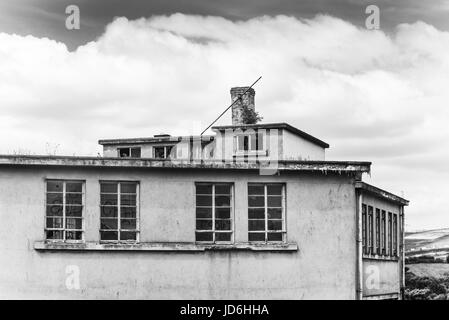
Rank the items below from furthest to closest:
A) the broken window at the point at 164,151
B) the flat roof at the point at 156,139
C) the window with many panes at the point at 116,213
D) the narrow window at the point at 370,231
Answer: the broken window at the point at 164,151, the flat roof at the point at 156,139, the narrow window at the point at 370,231, the window with many panes at the point at 116,213

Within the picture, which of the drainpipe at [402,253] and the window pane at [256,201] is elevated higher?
the window pane at [256,201]

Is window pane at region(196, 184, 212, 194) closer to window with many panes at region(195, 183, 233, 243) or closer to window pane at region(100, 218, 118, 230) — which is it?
window with many panes at region(195, 183, 233, 243)

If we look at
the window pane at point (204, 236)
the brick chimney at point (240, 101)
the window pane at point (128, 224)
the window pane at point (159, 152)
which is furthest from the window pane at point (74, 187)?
the window pane at point (159, 152)

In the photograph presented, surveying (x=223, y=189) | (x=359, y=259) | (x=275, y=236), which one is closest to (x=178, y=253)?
(x=223, y=189)

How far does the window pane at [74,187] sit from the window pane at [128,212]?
1129mm

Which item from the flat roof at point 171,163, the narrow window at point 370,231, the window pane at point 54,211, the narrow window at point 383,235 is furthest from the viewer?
the narrow window at point 383,235

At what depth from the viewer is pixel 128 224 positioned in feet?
68.8

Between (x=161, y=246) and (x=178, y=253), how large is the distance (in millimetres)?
460

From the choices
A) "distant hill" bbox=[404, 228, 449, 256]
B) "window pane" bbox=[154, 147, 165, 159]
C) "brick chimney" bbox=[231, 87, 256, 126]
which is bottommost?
"distant hill" bbox=[404, 228, 449, 256]

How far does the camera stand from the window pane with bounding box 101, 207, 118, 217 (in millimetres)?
20906

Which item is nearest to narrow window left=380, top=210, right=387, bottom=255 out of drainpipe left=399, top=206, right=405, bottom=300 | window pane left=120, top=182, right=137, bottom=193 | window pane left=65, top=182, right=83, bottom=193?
drainpipe left=399, top=206, right=405, bottom=300

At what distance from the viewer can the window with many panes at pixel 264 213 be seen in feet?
70.5

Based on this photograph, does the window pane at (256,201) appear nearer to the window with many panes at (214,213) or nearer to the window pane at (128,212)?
the window with many panes at (214,213)

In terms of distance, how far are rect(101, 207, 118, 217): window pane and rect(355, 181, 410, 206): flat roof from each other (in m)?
6.24
